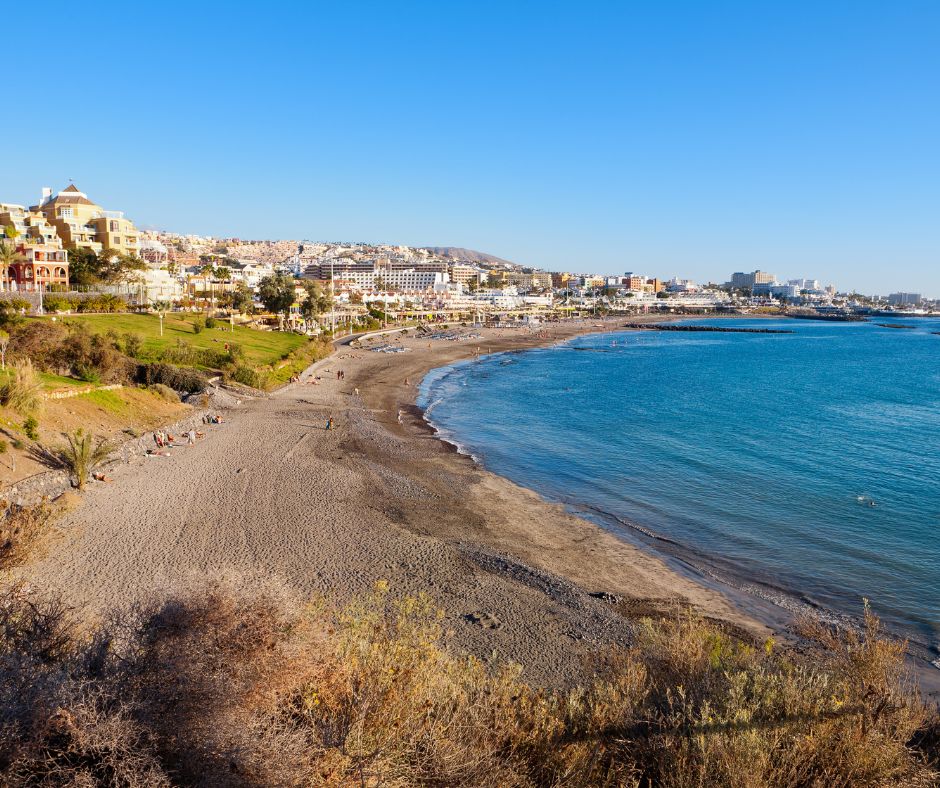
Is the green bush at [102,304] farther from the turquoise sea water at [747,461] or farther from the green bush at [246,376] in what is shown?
the turquoise sea water at [747,461]

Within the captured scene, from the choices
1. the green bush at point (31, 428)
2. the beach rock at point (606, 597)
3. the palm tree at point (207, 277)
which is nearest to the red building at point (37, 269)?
the palm tree at point (207, 277)

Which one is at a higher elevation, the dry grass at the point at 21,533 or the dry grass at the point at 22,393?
the dry grass at the point at 22,393

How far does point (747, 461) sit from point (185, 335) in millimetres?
37528

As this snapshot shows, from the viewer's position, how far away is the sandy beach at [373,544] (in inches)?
490

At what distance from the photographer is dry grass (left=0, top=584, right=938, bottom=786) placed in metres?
4.84

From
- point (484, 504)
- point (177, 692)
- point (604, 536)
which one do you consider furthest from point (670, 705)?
point (484, 504)

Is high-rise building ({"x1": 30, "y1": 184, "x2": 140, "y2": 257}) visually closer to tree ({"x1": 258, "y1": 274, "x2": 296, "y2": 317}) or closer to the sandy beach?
tree ({"x1": 258, "y1": 274, "x2": 296, "y2": 317})

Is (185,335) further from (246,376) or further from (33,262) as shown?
(33,262)

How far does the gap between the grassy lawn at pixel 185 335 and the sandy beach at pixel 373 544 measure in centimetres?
1731

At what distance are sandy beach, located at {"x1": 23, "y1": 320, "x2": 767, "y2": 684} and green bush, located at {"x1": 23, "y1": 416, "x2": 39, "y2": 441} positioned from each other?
2.51 metres

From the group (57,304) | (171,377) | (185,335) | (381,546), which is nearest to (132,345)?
(171,377)

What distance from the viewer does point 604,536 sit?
17969 millimetres

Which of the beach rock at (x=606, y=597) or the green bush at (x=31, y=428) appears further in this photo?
the green bush at (x=31, y=428)

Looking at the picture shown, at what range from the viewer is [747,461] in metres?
26.9
